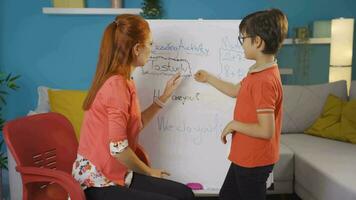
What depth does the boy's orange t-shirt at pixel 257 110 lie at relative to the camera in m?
1.42

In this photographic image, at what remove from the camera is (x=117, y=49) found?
4.91 ft

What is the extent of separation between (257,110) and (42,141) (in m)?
0.92

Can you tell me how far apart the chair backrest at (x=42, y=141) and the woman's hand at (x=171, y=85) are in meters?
0.48

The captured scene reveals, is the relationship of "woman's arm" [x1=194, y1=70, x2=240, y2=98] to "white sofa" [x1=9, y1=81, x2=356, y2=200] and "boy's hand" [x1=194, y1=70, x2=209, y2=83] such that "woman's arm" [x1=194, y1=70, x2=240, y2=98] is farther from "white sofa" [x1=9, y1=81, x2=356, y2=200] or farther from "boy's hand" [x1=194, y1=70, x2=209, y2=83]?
"white sofa" [x1=9, y1=81, x2=356, y2=200]

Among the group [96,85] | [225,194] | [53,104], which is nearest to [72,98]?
[53,104]

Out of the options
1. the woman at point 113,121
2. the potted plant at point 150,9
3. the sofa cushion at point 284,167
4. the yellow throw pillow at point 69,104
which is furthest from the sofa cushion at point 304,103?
the woman at point 113,121

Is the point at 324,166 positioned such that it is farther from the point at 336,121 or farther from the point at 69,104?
the point at 69,104

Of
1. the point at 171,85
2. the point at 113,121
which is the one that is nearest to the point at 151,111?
the point at 171,85

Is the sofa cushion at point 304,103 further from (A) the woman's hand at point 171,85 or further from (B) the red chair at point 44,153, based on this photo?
(B) the red chair at point 44,153

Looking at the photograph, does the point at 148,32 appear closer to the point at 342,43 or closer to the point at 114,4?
the point at 114,4

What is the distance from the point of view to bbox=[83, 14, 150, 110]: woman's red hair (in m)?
1.50

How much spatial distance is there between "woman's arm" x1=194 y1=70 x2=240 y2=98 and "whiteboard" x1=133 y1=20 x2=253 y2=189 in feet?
0.08

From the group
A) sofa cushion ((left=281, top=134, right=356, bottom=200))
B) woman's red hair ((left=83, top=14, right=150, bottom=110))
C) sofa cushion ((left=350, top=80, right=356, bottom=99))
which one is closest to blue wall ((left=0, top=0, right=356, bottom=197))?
sofa cushion ((left=350, top=80, right=356, bottom=99))

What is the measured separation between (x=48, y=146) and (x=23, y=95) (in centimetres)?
155
